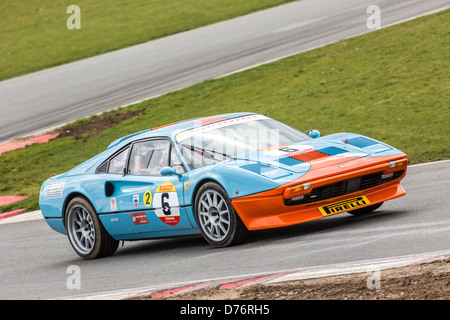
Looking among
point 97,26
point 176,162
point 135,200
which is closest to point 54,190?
point 135,200

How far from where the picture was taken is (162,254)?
8.49 m

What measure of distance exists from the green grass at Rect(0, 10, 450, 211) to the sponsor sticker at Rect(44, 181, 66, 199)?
15.2ft

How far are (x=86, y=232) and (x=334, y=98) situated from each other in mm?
9806

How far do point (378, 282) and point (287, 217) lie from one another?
86.4 inches

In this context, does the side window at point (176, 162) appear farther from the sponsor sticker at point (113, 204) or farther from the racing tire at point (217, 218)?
the sponsor sticker at point (113, 204)

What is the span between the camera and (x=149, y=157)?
873cm

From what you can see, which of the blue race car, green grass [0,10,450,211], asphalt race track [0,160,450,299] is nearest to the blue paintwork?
the blue race car

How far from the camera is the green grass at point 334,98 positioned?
50.7 feet

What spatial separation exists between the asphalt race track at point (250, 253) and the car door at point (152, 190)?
379 mm

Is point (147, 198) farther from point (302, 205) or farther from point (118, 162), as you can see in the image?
point (302, 205)
